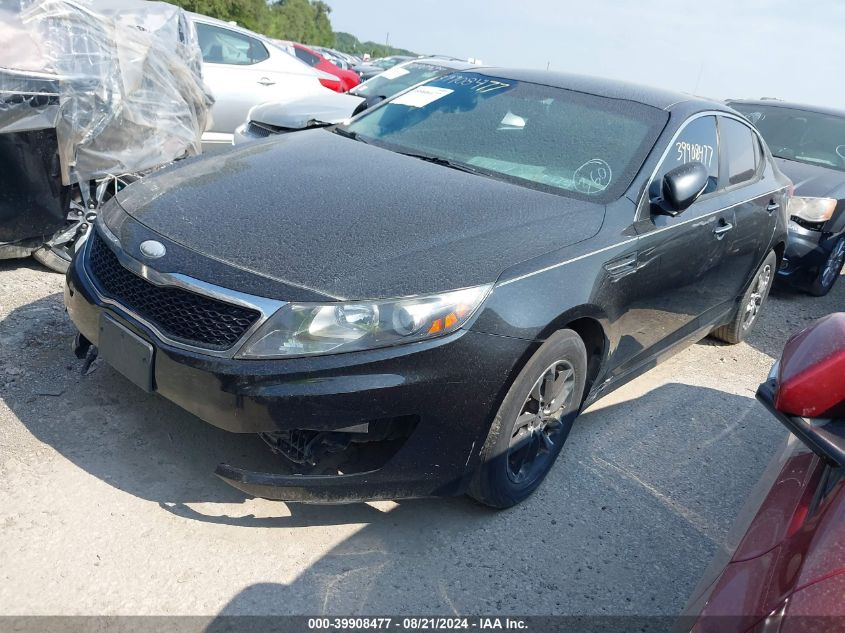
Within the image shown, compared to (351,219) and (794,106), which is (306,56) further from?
(351,219)

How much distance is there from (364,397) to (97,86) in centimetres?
298

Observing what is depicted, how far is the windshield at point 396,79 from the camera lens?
28.9ft

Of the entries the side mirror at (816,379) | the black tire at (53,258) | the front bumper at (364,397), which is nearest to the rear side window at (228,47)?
the black tire at (53,258)

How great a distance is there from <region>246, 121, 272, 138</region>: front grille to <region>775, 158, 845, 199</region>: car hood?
14.7ft

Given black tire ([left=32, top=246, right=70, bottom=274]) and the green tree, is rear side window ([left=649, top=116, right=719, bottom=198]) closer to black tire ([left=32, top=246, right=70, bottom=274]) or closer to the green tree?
black tire ([left=32, top=246, right=70, bottom=274])

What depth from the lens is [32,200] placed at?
412cm

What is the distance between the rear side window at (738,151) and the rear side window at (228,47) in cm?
521

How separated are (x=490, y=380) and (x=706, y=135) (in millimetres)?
2244

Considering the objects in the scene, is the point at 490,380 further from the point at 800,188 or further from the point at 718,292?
the point at 800,188

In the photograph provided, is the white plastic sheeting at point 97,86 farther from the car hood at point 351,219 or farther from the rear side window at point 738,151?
the rear side window at point 738,151

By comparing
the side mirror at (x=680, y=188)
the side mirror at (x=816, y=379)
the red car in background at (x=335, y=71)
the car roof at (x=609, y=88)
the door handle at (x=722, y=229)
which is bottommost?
the red car in background at (x=335, y=71)

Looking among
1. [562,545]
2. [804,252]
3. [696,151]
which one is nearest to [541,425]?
[562,545]

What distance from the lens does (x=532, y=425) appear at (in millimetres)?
3002

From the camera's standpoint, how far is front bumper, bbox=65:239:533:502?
94.2 inches
